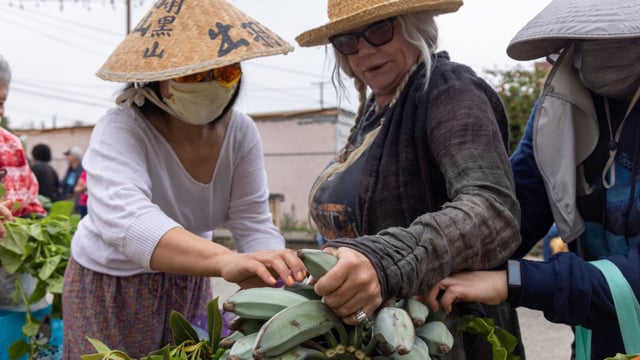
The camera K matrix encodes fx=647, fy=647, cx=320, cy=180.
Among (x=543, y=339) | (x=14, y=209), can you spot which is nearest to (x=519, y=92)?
(x=543, y=339)

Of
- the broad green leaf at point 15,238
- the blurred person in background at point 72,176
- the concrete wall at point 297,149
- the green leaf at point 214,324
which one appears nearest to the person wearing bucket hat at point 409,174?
the green leaf at point 214,324

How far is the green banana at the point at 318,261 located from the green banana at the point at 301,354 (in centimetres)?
14

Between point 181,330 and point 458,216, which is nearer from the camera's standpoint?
point 458,216

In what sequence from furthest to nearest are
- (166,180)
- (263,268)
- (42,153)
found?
(42,153) < (166,180) < (263,268)

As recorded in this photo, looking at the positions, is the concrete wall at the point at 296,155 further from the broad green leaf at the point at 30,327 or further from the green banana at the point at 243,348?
the green banana at the point at 243,348

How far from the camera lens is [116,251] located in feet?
6.66

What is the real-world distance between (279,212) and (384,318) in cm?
1284

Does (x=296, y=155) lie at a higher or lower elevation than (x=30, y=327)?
lower

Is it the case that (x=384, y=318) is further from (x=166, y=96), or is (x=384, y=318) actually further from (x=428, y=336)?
(x=166, y=96)

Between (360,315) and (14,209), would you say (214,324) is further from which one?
(14,209)

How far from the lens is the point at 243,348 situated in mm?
1186

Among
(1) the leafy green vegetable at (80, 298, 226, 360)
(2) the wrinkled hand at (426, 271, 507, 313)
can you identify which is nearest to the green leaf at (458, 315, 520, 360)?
(2) the wrinkled hand at (426, 271, 507, 313)

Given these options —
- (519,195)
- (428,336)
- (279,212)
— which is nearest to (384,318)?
(428,336)

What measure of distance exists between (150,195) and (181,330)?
51 centimetres
